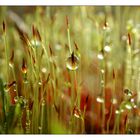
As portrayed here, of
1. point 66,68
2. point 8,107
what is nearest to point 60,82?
point 66,68

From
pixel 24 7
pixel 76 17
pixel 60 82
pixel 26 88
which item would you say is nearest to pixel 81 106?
pixel 60 82

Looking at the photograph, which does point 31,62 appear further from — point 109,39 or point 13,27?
point 109,39

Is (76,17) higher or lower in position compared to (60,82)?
higher

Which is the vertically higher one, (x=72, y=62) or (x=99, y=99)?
(x=72, y=62)

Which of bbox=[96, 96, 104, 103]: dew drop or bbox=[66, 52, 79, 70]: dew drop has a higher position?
bbox=[66, 52, 79, 70]: dew drop

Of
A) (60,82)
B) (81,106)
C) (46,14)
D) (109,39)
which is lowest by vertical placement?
(81,106)

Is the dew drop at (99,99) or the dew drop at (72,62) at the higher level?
the dew drop at (72,62)
